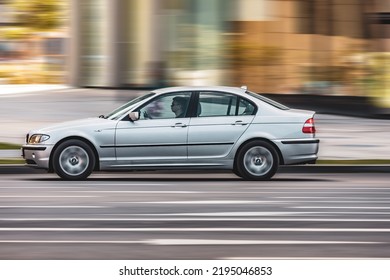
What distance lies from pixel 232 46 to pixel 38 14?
14456 millimetres

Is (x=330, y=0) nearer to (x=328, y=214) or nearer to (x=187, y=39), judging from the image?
(x=187, y=39)

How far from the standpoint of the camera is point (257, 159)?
49.5 ft

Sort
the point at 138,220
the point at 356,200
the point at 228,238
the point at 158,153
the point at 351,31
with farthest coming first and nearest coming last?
1. the point at 351,31
2. the point at 158,153
3. the point at 356,200
4. the point at 138,220
5. the point at 228,238

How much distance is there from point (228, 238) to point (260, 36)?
66.0 ft

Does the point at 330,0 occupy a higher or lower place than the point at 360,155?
higher

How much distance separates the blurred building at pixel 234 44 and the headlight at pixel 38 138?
43.3 feet

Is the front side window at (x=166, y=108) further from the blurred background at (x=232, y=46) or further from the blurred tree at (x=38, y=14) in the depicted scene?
the blurred tree at (x=38, y=14)

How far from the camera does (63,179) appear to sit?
1514 centimetres

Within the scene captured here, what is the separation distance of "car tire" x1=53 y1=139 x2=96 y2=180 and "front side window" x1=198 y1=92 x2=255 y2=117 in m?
1.55

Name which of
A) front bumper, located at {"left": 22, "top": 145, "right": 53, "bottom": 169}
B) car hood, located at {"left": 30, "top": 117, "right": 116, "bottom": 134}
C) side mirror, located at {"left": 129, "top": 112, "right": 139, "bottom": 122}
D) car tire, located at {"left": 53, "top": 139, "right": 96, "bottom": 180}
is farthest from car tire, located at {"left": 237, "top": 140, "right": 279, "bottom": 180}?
front bumper, located at {"left": 22, "top": 145, "right": 53, "bottom": 169}

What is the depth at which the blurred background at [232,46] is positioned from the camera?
2711 cm

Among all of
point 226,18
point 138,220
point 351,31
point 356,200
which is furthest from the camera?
point 226,18

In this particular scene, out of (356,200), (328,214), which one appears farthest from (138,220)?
(356,200)

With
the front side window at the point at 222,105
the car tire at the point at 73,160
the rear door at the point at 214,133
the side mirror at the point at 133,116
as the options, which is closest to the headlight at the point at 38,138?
the car tire at the point at 73,160
